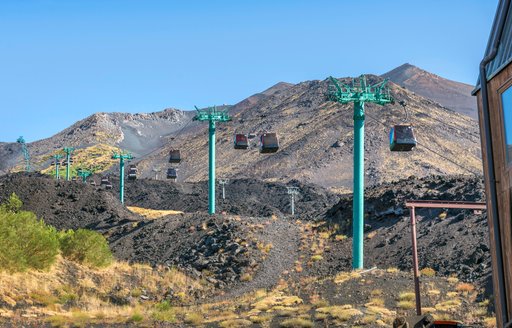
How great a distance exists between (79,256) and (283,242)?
615 inches

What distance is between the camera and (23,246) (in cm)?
3083

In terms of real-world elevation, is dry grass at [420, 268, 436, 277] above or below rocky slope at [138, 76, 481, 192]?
below

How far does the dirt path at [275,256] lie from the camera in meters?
38.9

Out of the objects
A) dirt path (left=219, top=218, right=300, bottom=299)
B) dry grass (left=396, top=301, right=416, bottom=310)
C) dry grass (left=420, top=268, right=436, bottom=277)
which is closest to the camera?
dry grass (left=396, top=301, right=416, bottom=310)

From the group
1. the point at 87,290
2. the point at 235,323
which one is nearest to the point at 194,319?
the point at 235,323

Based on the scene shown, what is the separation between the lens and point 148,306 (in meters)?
31.8

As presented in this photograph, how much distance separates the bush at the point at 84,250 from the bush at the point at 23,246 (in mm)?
2764

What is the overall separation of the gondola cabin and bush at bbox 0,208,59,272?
20.5 m

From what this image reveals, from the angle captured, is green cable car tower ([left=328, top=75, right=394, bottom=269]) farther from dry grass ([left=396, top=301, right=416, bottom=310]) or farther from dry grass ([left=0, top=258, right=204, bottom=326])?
dry grass ([left=396, top=301, right=416, bottom=310])

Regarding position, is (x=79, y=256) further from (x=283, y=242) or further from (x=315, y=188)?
(x=315, y=188)

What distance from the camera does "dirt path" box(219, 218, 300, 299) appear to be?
38.9m

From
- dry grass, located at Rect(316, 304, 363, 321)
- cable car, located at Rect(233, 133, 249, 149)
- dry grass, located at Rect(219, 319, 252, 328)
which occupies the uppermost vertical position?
cable car, located at Rect(233, 133, 249, 149)

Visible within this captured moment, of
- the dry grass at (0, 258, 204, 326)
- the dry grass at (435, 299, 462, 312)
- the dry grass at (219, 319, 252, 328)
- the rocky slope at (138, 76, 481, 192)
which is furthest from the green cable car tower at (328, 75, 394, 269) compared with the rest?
the rocky slope at (138, 76, 481, 192)

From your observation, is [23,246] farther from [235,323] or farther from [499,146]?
[499,146]
